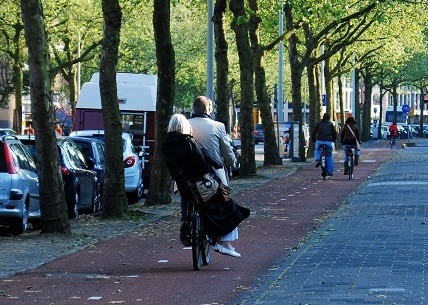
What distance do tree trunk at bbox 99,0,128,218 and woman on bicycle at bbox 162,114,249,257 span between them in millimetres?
8322

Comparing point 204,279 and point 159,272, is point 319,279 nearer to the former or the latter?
point 204,279

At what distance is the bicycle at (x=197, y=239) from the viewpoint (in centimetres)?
1429

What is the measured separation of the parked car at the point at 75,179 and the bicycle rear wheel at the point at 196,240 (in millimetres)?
8349

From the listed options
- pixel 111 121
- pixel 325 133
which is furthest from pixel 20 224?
pixel 325 133

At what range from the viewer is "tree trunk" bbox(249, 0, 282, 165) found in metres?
45.5

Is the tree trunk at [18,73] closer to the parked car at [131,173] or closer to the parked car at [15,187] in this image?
the parked car at [131,173]

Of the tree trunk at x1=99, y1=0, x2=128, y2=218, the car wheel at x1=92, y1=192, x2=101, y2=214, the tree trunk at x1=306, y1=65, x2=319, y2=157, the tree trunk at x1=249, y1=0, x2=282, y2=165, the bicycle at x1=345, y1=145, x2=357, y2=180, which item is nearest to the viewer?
the tree trunk at x1=99, y1=0, x2=128, y2=218

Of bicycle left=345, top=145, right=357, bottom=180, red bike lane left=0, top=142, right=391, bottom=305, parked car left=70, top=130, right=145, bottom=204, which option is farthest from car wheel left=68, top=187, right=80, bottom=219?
bicycle left=345, top=145, right=357, bottom=180

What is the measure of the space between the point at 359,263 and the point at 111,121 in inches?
375

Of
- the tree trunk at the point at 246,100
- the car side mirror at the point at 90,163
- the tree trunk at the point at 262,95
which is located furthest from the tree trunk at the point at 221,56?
the car side mirror at the point at 90,163

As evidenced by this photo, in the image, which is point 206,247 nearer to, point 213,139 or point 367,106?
point 213,139

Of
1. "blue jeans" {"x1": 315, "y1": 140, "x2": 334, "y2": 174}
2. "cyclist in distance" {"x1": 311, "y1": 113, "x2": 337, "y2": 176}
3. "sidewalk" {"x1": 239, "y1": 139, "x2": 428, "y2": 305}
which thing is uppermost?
"cyclist in distance" {"x1": 311, "y1": 113, "x2": 337, "y2": 176}

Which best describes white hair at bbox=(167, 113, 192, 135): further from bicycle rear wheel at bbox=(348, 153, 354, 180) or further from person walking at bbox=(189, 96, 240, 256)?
bicycle rear wheel at bbox=(348, 153, 354, 180)

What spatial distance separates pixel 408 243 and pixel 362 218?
200 inches
